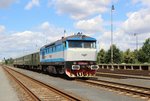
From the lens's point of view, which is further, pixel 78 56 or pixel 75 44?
pixel 75 44

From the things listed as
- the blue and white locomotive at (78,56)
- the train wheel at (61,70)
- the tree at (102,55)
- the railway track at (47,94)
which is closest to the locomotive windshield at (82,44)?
the blue and white locomotive at (78,56)

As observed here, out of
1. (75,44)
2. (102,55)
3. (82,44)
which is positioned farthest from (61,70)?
(102,55)

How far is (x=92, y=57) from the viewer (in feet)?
98.4

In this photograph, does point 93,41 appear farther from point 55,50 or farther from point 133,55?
point 133,55

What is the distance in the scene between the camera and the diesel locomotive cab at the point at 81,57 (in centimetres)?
2925

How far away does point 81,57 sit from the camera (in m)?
29.7

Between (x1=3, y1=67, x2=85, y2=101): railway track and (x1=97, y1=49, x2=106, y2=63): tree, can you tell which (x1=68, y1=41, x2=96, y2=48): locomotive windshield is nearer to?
(x1=3, y1=67, x2=85, y2=101): railway track

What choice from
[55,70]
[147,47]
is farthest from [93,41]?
[147,47]

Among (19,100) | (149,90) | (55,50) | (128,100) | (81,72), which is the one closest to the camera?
(128,100)

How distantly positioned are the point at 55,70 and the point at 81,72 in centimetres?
574

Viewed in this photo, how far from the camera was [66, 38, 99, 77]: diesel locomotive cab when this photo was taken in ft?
96.0

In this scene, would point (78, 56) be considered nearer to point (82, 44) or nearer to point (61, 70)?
point (82, 44)

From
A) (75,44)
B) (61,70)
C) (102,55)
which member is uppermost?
(102,55)

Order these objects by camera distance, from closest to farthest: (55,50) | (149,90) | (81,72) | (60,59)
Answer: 1. (149,90)
2. (81,72)
3. (60,59)
4. (55,50)
